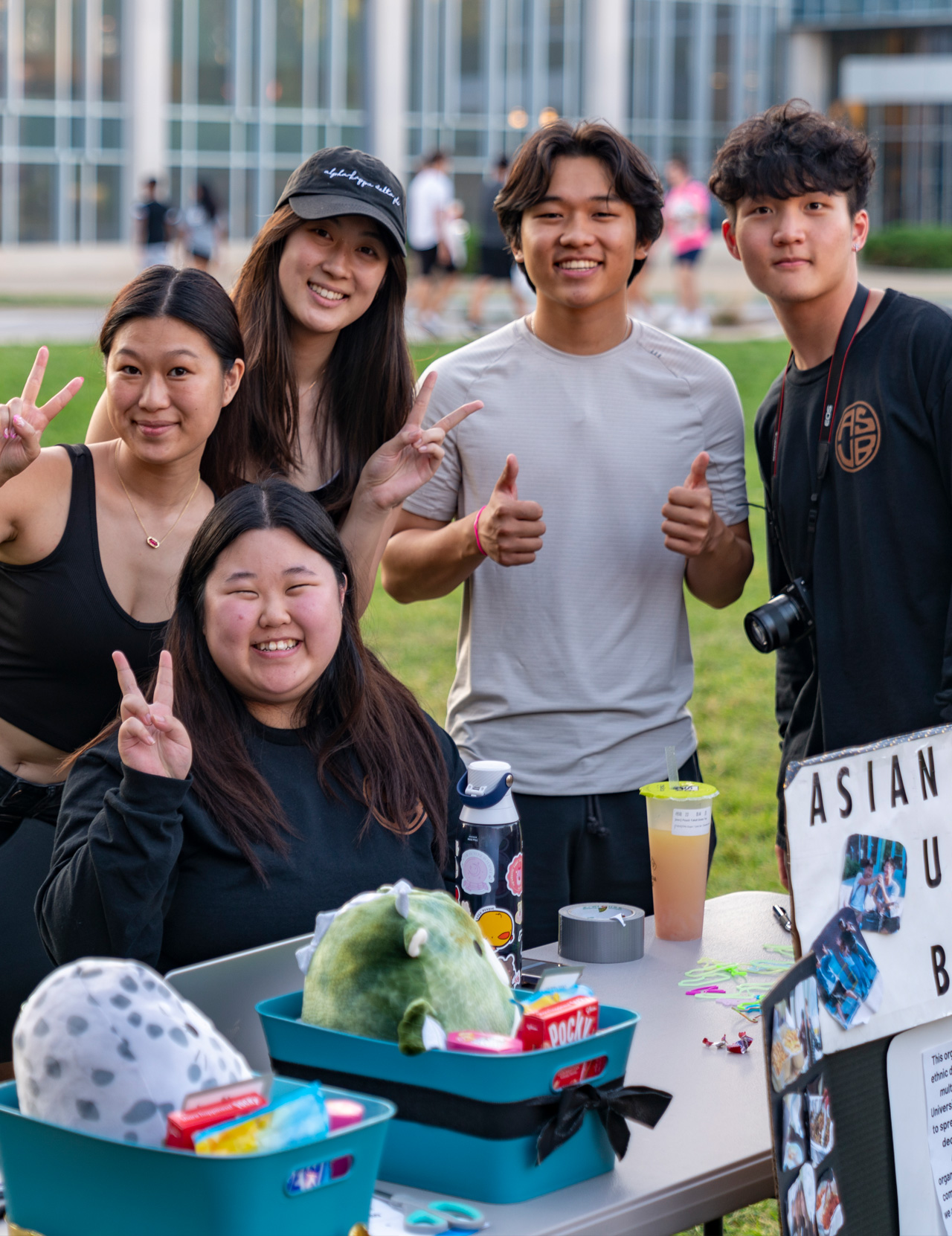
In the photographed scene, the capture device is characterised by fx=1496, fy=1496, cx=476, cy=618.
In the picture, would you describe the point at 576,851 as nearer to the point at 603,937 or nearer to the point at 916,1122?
the point at 603,937

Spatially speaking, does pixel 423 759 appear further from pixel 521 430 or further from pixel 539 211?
pixel 539 211

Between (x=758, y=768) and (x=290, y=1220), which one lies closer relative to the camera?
(x=290, y=1220)

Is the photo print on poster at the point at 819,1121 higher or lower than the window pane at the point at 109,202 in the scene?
lower

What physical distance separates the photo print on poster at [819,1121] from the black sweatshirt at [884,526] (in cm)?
91

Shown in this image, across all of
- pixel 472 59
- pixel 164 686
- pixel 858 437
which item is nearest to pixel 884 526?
pixel 858 437

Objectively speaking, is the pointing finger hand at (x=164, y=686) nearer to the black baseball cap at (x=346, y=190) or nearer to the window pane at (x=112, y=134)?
the black baseball cap at (x=346, y=190)

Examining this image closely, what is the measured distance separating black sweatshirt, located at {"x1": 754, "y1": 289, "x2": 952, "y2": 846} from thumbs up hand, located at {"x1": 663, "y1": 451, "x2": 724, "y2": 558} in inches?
7.1

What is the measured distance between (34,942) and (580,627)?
1135mm

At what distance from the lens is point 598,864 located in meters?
2.85

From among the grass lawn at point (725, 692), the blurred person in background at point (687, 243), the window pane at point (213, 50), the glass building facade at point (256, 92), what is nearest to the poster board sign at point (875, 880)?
the grass lawn at point (725, 692)

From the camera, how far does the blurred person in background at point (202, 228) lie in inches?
664

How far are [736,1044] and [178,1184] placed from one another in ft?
3.01

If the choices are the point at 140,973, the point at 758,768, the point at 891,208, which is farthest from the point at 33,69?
the point at 140,973

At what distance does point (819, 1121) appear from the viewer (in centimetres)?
159
